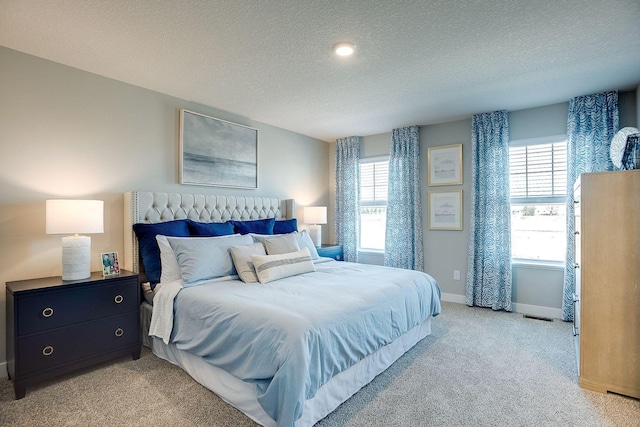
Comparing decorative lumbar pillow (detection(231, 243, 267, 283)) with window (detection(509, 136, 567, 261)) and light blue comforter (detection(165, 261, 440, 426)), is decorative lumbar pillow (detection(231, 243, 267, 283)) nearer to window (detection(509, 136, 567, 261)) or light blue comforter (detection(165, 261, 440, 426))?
light blue comforter (detection(165, 261, 440, 426))

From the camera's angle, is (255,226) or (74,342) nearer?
(74,342)

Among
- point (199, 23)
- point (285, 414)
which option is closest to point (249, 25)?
point (199, 23)

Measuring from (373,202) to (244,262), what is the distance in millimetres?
2936

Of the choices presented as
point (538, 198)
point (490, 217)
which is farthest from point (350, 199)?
point (538, 198)

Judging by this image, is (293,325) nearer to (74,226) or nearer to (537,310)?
(74,226)

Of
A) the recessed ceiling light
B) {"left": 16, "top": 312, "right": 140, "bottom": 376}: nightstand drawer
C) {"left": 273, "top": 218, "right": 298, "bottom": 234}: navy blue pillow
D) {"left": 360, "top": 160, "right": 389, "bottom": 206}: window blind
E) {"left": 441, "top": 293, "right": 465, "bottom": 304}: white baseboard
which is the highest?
the recessed ceiling light

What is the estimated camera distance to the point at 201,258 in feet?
9.34

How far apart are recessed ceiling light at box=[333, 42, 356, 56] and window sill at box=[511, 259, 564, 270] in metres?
3.24

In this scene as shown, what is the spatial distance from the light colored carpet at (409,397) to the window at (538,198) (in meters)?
1.38

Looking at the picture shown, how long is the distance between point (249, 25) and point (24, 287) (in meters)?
2.37

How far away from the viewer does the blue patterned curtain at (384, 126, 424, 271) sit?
4758 millimetres

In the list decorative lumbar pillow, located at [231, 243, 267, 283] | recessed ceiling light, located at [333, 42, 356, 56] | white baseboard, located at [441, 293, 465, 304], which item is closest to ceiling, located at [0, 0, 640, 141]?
recessed ceiling light, located at [333, 42, 356, 56]

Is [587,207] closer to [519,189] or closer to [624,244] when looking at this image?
[624,244]

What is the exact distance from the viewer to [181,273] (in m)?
2.79
